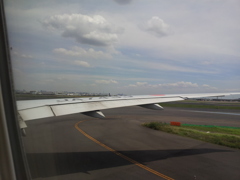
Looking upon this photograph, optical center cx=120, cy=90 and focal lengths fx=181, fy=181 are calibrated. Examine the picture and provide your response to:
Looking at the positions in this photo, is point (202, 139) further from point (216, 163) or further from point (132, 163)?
point (132, 163)

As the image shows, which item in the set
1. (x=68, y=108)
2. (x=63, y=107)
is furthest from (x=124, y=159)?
(x=63, y=107)

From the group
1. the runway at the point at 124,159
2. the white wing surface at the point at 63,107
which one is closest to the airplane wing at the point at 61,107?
the white wing surface at the point at 63,107

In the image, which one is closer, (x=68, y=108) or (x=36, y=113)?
(x=36, y=113)

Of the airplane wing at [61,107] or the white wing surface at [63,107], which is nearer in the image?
the airplane wing at [61,107]

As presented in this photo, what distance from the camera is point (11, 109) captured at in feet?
7.55

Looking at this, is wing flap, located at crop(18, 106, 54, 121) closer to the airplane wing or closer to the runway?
the airplane wing

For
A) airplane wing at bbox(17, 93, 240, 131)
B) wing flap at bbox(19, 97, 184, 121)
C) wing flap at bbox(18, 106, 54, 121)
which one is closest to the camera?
wing flap at bbox(18, 106, 54, 121)

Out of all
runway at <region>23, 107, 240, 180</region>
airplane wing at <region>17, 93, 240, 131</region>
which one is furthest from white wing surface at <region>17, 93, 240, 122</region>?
runway at <region>23, 107, 240, 180</region>

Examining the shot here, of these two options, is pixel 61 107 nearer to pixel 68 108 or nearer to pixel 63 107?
pixel 63 107

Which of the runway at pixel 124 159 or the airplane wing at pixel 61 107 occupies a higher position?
the airplane wing at pixel 61 107

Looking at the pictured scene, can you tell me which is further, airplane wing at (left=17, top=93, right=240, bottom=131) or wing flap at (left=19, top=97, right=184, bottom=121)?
wing flap at (left=19, top=97, right=184, bottom=121)

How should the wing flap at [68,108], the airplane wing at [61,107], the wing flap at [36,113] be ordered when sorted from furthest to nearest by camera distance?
the wing flap at [68,108] → the airplane wing at [61,107] → the wing flap at [36,113]

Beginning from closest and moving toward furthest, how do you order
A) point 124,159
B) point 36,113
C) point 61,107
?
point 36,113
point 61,107
point 124,159

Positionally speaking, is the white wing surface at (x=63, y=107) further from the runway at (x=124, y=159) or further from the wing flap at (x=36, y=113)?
the runway at (x=124, y=159)
